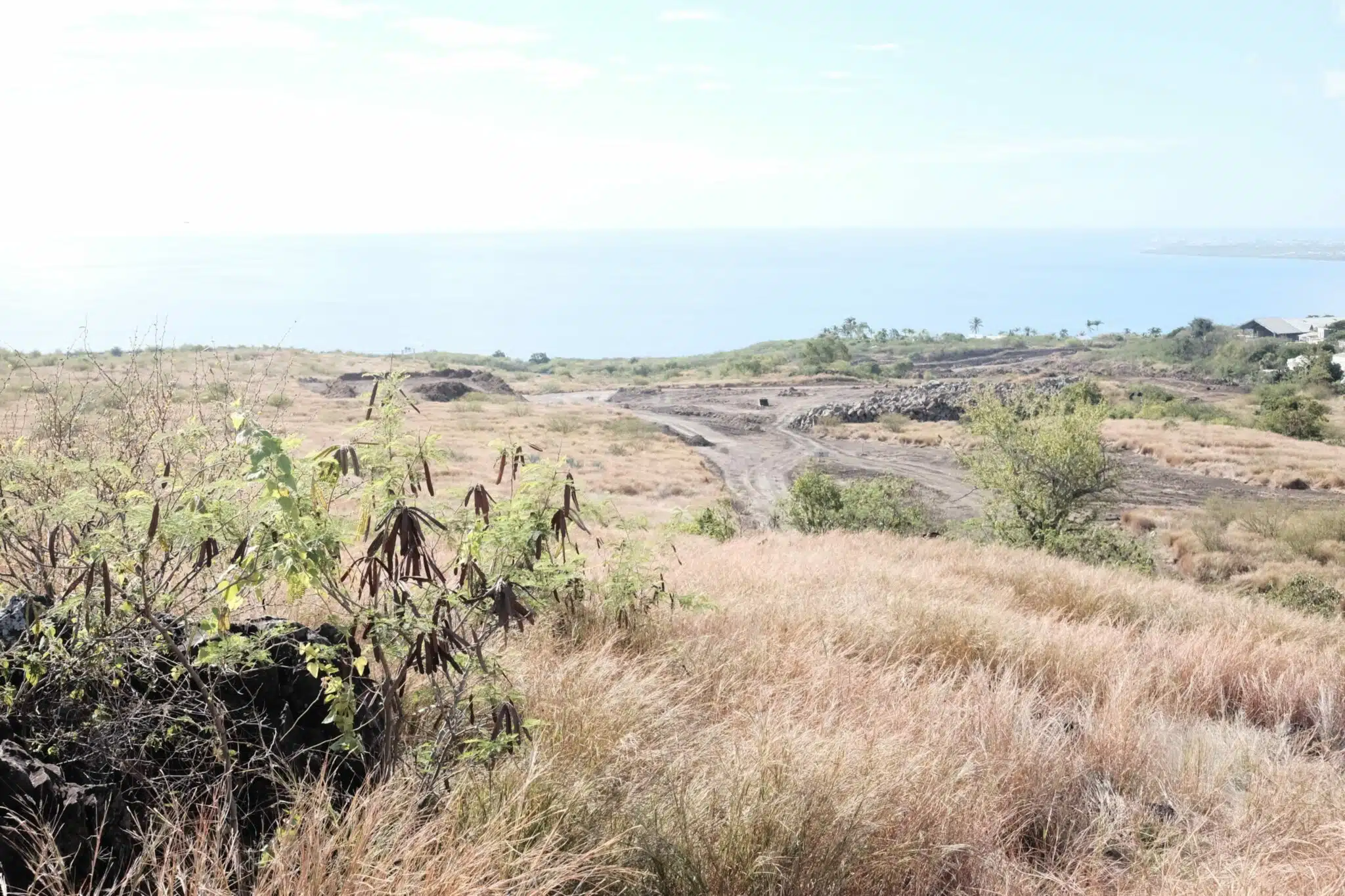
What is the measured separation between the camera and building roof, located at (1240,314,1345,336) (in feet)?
377

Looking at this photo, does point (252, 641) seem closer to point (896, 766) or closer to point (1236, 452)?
point (896, 766)

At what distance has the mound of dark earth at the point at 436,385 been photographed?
5657 cm

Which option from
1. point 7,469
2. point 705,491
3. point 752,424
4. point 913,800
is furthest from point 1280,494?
point 7,469

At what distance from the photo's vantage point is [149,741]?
2.65 meters

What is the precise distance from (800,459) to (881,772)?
3892 cm

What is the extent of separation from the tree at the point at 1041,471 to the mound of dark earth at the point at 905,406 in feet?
97.4

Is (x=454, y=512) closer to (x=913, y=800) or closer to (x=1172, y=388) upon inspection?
(x=913, y=800)

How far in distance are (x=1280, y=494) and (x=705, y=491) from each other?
22.6 m

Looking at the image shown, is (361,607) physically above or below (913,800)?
above

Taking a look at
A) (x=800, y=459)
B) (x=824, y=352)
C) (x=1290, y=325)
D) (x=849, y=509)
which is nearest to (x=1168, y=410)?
(x=800, y=459)

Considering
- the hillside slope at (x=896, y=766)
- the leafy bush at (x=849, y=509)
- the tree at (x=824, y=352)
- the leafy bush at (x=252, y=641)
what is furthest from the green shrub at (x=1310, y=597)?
the tree at (x=824, y=352)

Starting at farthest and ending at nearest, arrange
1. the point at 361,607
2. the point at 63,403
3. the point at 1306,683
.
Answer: the point at 63,403, the point at 1306,683, the point at 361,607

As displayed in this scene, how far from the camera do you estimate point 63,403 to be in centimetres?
834

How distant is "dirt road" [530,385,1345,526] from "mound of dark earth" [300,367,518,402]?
4.90 meters
